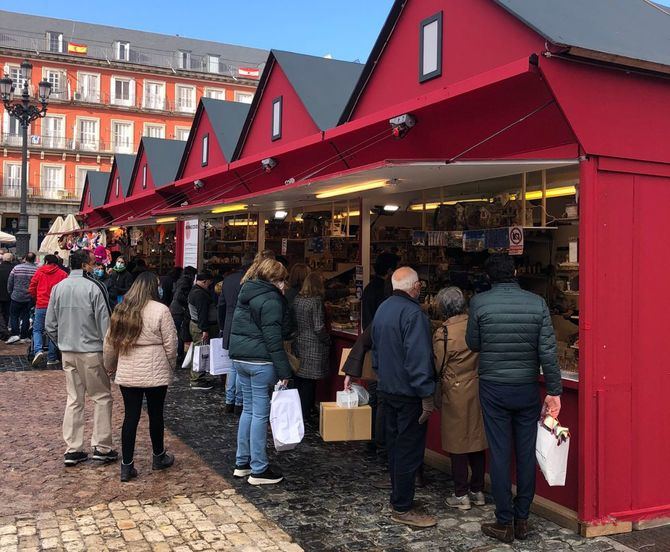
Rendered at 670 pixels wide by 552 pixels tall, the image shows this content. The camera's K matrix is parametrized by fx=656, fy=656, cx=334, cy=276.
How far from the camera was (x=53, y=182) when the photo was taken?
4591 centimetres

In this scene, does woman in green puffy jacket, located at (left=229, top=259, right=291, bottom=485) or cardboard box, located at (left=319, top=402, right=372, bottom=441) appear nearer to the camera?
woman in green puffy jacket, located at (left=229, top=259, right=291, bottom=485)

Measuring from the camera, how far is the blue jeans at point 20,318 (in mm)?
13375

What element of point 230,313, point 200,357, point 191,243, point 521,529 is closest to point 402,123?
point 230,313

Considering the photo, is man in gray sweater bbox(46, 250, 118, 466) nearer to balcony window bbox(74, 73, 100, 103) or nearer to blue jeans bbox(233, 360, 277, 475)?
blue jeans bbox(233, 360, 277, 475)

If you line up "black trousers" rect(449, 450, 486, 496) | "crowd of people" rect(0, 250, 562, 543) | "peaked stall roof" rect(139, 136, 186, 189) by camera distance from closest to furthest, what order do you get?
"crowd of people" rect(0, 250, 562, 543) → "black trousers" rect(449, 450, 486, 496) → "peaked stall roof" rect(139, 136, 186, 189)

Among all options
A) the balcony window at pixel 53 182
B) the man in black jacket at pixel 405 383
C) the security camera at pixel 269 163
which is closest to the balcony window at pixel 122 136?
the balcony window at pixel 53 182

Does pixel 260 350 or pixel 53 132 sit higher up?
pixel 53 132

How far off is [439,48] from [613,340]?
3815 mm

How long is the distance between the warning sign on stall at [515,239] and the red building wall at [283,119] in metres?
5.26

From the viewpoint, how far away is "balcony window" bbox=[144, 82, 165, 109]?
161ft

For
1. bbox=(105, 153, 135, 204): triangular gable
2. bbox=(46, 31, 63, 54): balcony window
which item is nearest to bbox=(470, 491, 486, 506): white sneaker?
bbox=(105, 153, 135, 204): triangular gable

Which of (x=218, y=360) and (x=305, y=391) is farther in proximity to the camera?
(x=218, y=360)

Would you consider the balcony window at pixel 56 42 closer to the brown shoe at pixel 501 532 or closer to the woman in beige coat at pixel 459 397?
the woman in beige coat at pixel 459 397

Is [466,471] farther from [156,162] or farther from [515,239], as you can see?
[156,162]
